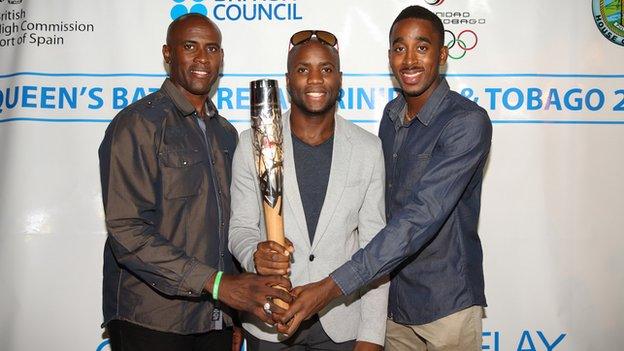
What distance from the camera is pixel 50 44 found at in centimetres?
347

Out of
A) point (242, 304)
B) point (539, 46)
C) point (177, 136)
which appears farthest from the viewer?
point (539, 46)

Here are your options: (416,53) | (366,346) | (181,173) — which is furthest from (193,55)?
(366,346)

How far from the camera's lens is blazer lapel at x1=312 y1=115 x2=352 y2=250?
212 cm

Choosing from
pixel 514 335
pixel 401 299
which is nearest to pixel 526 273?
pixel 514 335

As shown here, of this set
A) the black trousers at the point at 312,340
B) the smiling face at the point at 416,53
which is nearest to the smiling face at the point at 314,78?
the smiling face at the point at 416,53

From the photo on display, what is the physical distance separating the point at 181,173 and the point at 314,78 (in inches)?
26.4

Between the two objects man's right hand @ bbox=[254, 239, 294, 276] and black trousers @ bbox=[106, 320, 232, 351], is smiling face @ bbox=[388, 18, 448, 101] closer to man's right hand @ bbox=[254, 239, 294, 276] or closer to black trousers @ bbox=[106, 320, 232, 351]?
man's right hand @ bbox=[254, 239, 294, 276]

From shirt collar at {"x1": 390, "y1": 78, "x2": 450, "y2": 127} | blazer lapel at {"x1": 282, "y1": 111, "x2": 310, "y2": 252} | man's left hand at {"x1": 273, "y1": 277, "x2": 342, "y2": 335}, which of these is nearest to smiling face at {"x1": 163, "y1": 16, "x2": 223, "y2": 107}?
blazer lapel at {"x1": 282, "y1": 111, "x2": 310, "y2": 252}

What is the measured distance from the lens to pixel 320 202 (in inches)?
85.8

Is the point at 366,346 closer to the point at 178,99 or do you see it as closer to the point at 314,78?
the point at 314,78

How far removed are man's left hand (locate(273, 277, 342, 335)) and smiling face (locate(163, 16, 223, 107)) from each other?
1.03 meters

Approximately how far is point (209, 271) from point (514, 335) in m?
2.19

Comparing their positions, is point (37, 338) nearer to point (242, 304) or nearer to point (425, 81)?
point (242, 304)

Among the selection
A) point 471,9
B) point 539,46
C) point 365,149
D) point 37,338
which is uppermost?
point 471,9
